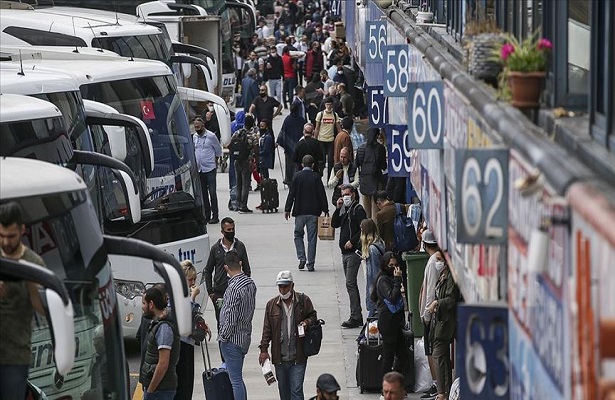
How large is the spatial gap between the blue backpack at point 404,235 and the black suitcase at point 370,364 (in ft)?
8.71

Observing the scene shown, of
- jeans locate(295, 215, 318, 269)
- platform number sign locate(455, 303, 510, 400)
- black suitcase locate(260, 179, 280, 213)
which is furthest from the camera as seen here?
black suitcase locate(260, 179, 280, 213)

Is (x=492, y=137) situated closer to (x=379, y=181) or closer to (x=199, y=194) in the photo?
(x=199, y=194)

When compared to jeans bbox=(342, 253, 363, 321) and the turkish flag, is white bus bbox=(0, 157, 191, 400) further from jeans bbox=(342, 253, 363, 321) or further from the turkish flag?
jeans bbox=(342, 253, 363, 321)

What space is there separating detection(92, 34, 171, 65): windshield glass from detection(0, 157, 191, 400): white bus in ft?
43.5

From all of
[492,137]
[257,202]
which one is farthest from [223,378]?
[257,202]

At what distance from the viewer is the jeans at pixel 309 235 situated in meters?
24.3

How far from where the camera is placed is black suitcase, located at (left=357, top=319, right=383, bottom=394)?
17.5 metres

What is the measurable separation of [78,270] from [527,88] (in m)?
3.55

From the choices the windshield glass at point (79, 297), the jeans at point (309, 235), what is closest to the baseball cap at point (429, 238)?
the windshield glass at point (79, 297)

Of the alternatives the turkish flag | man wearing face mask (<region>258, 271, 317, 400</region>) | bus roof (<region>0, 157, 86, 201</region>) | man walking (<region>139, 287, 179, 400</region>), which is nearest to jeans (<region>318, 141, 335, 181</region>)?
the turkish flag

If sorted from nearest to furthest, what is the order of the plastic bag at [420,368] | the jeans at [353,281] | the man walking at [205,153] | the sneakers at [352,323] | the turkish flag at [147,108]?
the plastic bag at [420,368] < the turkish flag at [147,108] < the jeans at [353,281] < the sneakers at [352,323] < the man walking at [205,153]

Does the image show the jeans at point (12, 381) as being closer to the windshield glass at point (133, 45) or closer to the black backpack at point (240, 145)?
the windshield glass at point (133, 45)

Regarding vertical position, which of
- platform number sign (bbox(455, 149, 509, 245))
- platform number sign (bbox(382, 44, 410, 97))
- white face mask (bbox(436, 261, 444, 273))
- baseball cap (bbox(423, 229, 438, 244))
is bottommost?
white face mask (bbox(436, 261, 444, 273))

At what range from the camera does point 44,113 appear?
1366 centimetres
